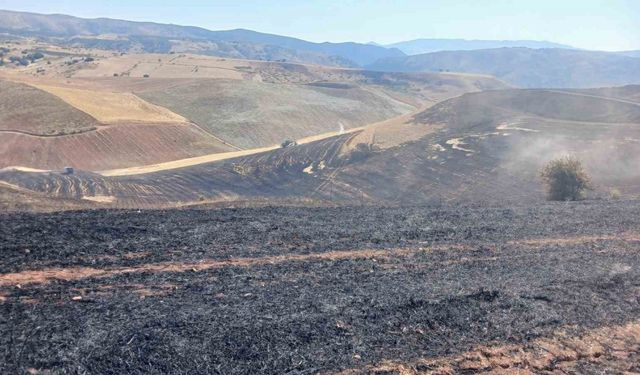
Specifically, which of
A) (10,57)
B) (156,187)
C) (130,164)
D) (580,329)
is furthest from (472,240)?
(10,57)

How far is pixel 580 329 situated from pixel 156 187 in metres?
43.5

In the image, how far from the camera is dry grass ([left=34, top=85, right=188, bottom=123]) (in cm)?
7812

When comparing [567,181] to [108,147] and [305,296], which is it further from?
[108,147]

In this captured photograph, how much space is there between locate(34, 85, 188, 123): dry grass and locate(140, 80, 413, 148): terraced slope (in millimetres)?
5316

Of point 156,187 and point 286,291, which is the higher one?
point 286,291

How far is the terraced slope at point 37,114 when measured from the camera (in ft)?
224

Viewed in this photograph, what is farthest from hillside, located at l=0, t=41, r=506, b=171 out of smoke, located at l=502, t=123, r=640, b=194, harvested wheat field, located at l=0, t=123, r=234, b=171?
smoke, located at l=502, t=123, r=640, b=194

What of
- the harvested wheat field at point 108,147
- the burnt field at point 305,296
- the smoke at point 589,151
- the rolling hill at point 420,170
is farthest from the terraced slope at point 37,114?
the smoke at point 589,151

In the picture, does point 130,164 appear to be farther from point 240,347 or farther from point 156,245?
point 240,347

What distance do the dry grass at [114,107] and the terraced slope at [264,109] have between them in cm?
532

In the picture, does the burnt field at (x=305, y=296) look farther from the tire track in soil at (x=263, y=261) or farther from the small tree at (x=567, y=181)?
the small tree at (x=567, y=181)

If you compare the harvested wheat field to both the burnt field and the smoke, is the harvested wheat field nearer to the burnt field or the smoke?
the smoke

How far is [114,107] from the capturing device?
84062 mm

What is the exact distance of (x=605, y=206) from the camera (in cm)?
2919
